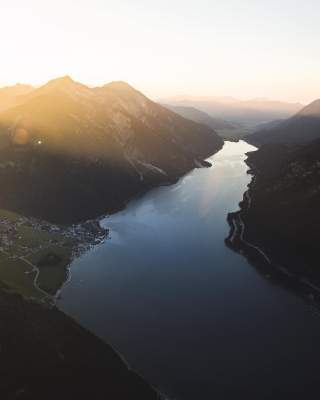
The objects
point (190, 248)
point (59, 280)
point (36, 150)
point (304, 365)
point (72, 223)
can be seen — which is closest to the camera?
point (304, 365)

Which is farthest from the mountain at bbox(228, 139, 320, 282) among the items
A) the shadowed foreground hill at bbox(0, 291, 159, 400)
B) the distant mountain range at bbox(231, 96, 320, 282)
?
the shadowed foreground hill at bbox(0, 291, 159, 400)

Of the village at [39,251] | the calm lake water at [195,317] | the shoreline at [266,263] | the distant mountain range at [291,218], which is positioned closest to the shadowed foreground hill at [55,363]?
the calm lake water at [195,317]

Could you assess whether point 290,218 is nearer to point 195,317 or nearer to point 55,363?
point 195,317

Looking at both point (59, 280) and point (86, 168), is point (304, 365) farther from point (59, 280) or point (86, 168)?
point (86, 168)

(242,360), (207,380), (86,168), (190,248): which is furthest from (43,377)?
(86,168)

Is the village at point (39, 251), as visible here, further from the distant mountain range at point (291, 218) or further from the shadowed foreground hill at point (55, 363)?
the distant mountain range at point (291, 218)

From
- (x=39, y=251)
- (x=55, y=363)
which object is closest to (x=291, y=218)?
(x=39, y=251)

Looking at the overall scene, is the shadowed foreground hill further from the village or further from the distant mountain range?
the distant mountain range

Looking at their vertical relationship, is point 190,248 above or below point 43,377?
below
